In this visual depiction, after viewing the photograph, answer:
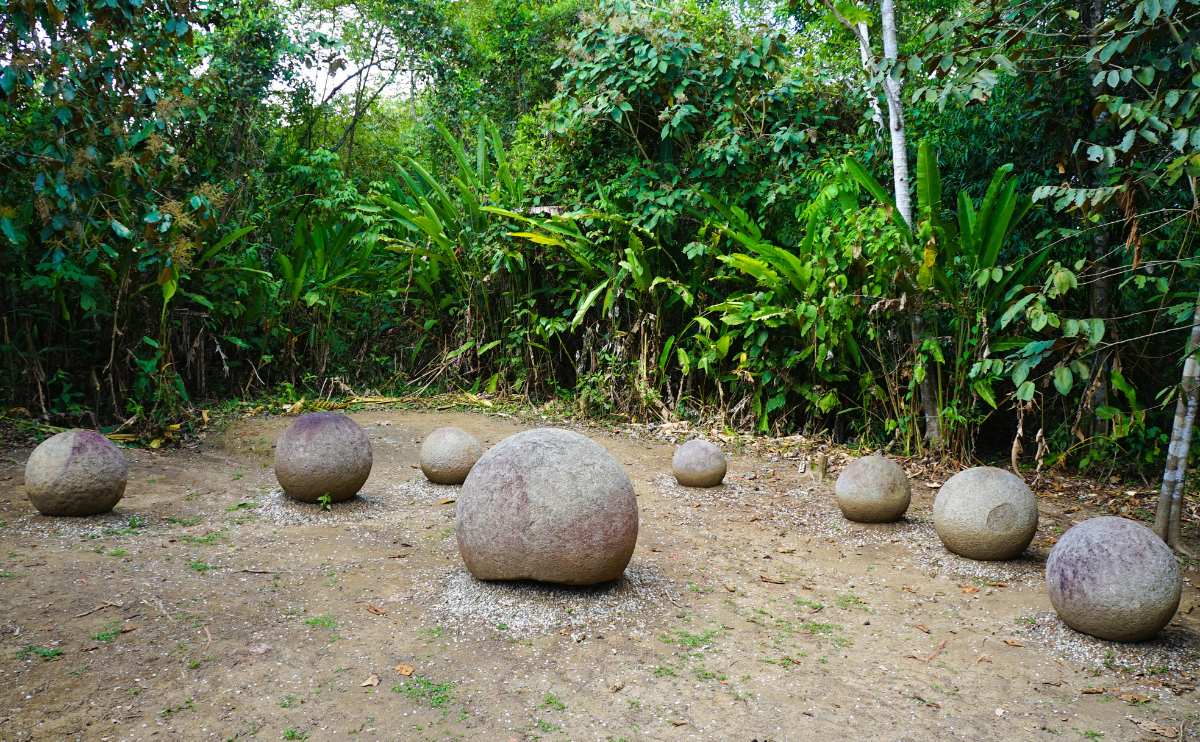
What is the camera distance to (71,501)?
15.1ft

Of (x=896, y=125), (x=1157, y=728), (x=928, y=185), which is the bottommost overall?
(x=1157, y=728)

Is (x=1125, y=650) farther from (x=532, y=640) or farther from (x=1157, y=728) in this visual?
(x=532, y=640)

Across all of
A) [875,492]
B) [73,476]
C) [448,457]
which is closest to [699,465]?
[875,492]

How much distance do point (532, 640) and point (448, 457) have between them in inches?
103

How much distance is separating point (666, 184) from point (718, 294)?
120 cm

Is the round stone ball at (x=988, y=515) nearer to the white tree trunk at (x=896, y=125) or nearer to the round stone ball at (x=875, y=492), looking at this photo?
the round stone ball at (x=875, y=492)

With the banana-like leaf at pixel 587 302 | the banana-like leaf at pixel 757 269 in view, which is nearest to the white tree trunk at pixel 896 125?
the banana-like leaf at pixel 757 269

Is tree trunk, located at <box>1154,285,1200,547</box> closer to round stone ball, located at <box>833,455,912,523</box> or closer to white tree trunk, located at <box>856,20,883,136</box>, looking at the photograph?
round stone ball, located at <box>833,455,912,523</box>

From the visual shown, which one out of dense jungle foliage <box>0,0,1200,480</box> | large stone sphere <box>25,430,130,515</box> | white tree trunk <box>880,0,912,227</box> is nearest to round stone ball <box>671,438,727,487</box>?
dense jungle foliage <box>0,0,1200,480</box>

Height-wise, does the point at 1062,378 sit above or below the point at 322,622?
above

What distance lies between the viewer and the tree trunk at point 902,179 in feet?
20.2

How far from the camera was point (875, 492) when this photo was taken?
16.6 ft

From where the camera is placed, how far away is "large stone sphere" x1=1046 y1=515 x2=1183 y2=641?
332 centimetres

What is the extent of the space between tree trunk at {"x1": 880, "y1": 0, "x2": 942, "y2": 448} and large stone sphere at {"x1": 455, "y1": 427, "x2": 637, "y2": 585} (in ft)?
11.3
